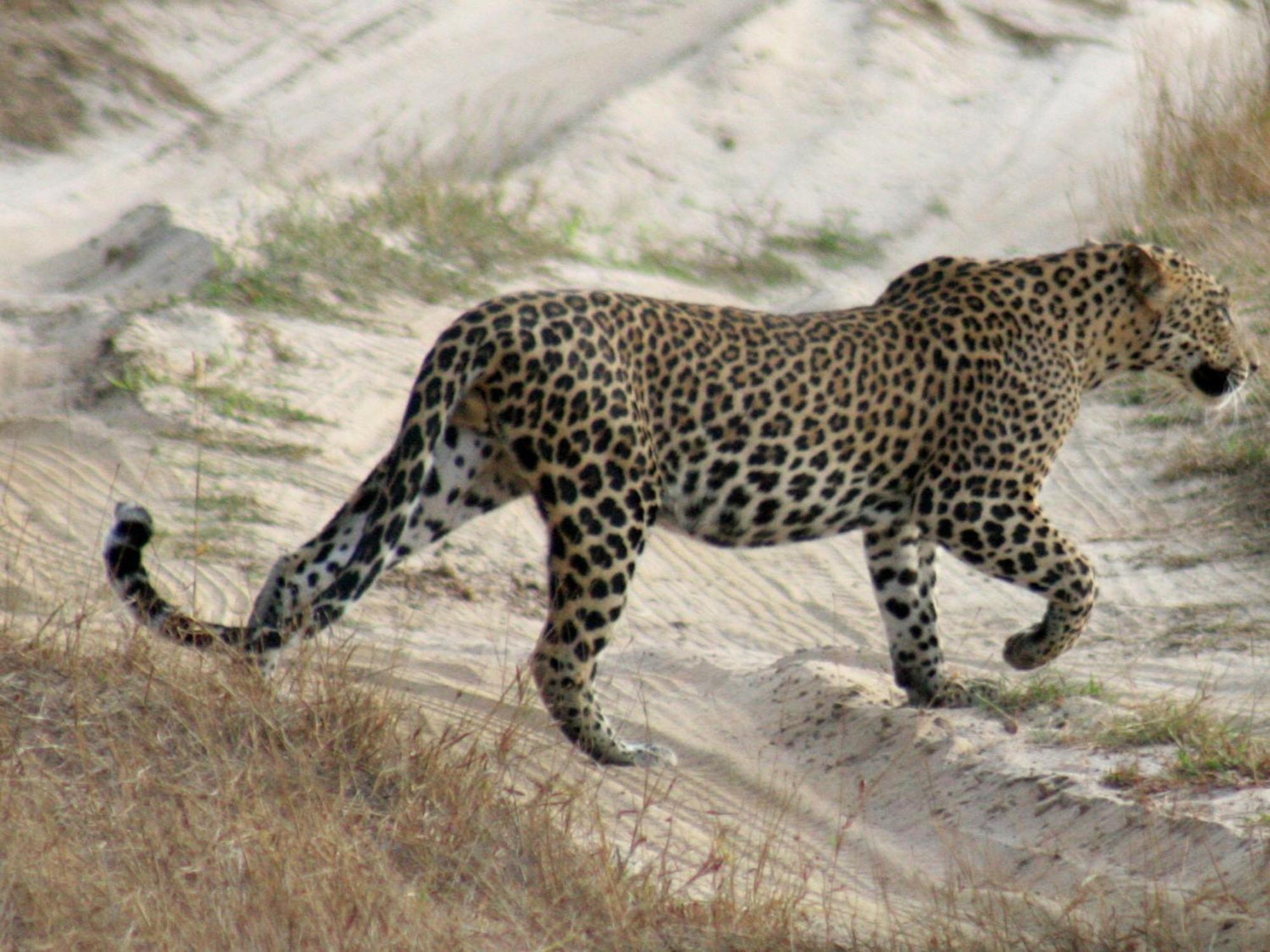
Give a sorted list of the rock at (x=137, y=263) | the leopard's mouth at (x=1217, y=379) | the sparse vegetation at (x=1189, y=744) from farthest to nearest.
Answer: the rock at (x=137, y=263) < the leopard's mouth at (x=1217, y=379) < the sparse vegetation at (x=1189, y=744)

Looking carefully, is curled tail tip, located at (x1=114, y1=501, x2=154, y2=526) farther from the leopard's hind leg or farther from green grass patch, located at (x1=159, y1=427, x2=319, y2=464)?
green grass patch, located at (x1=159, y1=427, x2=319, y2=464)

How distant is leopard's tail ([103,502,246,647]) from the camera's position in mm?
5703

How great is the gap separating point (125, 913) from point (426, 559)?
15.2 ft

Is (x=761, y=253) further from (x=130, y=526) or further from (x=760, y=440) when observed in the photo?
(x=130, y=526)

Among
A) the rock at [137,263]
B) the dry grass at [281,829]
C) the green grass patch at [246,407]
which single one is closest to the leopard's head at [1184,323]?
the dry grass at [281,829]

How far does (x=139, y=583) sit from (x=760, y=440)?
2238 millimetres

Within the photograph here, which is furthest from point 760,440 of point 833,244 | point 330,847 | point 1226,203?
point 833,244

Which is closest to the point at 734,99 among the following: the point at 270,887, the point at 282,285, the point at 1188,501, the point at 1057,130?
the point at 1057,130

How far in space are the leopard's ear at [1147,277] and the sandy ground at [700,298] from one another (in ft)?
5.06

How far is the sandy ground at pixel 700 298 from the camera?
6328 mm

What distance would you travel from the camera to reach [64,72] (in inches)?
594

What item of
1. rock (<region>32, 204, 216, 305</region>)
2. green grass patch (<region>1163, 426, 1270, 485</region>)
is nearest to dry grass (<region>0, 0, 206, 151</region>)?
rock (<region>32, 204, 216, 305</region>)

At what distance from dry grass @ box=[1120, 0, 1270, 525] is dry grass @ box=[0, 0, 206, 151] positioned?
25.8ft

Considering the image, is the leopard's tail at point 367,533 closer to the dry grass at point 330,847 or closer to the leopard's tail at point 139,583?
the leopard's tail at point 139,583
